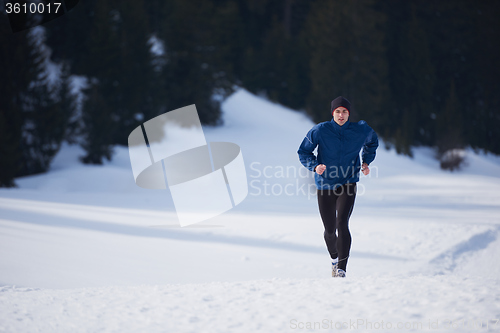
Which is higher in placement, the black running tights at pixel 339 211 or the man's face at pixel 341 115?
the man's face at pixel 341 115

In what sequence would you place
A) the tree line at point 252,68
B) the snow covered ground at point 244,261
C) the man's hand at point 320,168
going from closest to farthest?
1. the snow covered ground at point 244,261
2. the man's hand at point 320,168
3. the tree line at point 252,68

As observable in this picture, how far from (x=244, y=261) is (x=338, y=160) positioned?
3062mm

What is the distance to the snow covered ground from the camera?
3432 mm

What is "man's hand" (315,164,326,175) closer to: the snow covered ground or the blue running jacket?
the blue running jacket

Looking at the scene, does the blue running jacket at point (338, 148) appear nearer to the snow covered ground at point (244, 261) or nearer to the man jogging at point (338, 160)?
the man jogging at point (338, 160)

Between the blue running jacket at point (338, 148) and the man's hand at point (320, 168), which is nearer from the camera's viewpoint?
the man's hand at point (320, 168)

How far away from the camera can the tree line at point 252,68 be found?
17.1 meters

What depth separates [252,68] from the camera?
33656 mm

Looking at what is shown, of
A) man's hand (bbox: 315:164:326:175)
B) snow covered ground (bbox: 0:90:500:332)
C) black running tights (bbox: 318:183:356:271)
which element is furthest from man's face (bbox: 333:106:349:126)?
snow covered ground (bbox: 0:90:500:332)

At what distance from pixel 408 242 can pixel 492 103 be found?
27.2m

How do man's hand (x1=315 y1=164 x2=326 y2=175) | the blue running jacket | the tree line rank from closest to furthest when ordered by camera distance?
1. man's hand (x1=315 y1=164 x2=326 y2=175)
2. the blue running jacket
3. the tree line

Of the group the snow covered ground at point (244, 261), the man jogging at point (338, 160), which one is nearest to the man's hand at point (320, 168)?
the man jogging at point (338, 160)

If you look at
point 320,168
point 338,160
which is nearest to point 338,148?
point 338,160

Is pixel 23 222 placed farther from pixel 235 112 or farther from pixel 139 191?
pixel 235 112
